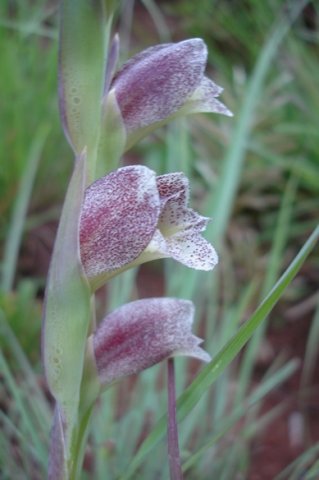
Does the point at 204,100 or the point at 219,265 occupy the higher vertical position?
the point at 204,100

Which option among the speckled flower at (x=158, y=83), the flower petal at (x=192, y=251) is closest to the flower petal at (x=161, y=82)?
the speckled flower at (x=158, y=83)

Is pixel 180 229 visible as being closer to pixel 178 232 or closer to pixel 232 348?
pixel 178 232

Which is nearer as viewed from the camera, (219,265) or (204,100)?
(204,100)

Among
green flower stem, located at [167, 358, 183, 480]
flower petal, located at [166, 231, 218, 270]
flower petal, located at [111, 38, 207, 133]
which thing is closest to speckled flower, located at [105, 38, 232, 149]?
flower petal, located at [111, 38, 207, 133]

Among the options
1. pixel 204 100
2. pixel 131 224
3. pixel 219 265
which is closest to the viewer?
pixel 131 224

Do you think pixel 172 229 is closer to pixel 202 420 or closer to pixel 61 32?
pixel 61 32

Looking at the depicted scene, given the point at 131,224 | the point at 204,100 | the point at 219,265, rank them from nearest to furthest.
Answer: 1. the point at 131,224
2. the point at 204,100
3. the point at 219,265

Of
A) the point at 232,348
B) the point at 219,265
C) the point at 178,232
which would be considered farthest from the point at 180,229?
the point at 219,265
